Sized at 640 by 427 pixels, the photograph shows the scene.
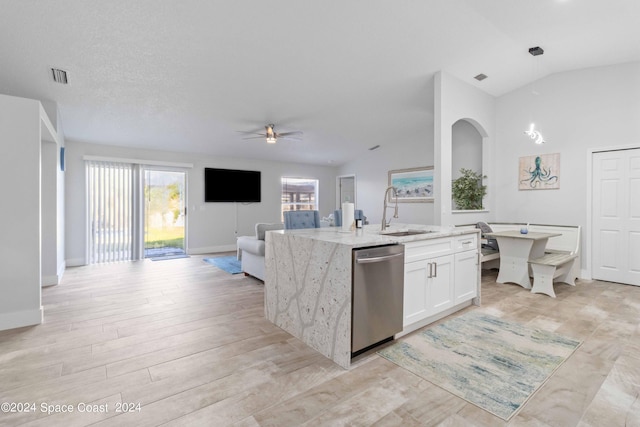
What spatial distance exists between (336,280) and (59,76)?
14.0 ft

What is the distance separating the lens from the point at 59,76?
371cm

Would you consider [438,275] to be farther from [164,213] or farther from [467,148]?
[164,213]

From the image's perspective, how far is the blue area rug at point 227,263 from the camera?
537 cm

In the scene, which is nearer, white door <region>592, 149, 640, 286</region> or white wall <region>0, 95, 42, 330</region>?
white wall <region>0, 95, 42, 330</region>

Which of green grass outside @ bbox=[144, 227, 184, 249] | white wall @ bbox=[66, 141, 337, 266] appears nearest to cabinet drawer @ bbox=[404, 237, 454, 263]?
white wall @ bbox=[66, 141, 337, 266]

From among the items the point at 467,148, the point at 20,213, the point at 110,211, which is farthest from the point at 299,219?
the point at 110,211

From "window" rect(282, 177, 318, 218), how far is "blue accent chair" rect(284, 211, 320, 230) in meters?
4.31

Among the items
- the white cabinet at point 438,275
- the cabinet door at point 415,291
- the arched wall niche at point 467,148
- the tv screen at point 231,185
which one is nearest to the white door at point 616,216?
the arched wall niche at point 467,148

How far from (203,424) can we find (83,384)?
99 centimetres

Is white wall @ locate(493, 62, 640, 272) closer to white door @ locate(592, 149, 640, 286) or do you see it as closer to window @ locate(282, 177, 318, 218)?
white door @ locate(592, 149, 640, 286)

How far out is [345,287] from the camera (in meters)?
2.16

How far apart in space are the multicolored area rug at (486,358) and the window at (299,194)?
6669mm

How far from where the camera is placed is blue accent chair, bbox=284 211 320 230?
4.49 metres

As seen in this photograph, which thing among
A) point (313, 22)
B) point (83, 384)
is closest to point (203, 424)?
point (83, 384)
